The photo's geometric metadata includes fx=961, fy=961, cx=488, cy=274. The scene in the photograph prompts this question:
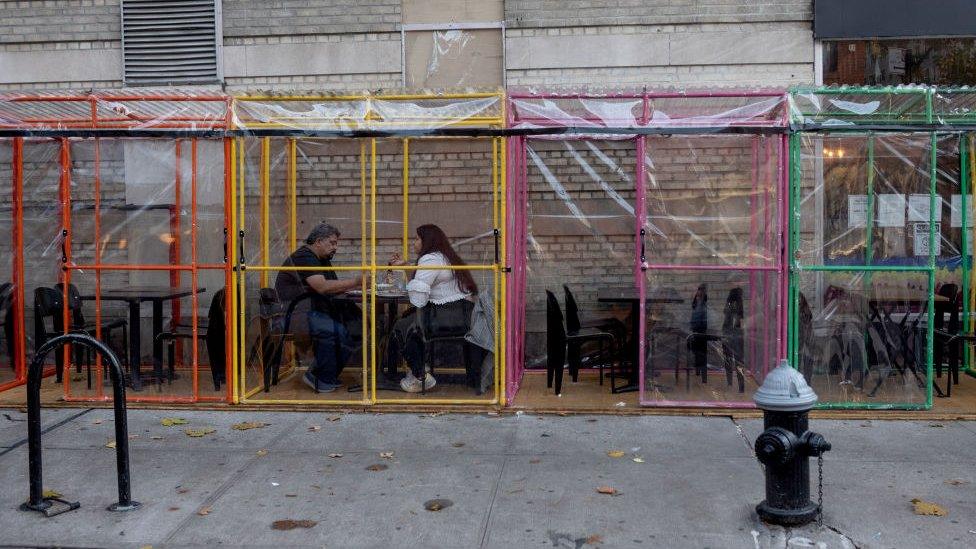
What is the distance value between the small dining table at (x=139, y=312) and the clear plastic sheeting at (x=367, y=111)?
1614 mm

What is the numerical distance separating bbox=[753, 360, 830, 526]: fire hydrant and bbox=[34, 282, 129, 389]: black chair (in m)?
5.64

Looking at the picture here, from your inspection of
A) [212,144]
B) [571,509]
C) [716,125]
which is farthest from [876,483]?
[212,144]

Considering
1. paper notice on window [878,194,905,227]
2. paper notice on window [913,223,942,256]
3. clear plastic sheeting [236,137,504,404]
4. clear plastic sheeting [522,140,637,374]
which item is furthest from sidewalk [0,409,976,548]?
clear plastic sheeting [522,140,637,374]

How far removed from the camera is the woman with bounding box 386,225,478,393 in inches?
309

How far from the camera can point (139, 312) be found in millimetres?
8367

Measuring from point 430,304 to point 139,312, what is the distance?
2.61m

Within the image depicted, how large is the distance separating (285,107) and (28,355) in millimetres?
3636

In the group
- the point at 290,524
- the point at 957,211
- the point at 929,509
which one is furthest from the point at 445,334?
the point at 957,211

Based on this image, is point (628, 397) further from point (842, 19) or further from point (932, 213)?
point (842, 19)

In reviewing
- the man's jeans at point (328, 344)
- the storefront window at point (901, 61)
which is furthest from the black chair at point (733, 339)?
the storefront window at point (901, 61)

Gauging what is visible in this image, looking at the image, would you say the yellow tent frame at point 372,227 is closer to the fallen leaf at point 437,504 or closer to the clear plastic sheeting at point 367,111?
the clear plastic sheeting at point 367,111

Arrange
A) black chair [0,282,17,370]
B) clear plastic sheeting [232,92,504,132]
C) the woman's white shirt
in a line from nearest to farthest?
clear plastic sheeting [232,92,504,132] < the woman's white shirt < black chair [0,282,17,370]

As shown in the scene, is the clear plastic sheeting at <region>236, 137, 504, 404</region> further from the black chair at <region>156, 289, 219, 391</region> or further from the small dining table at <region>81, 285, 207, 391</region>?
the small dining table at <region>81, 285, 207, 391</region>

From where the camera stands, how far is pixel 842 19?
959cm
